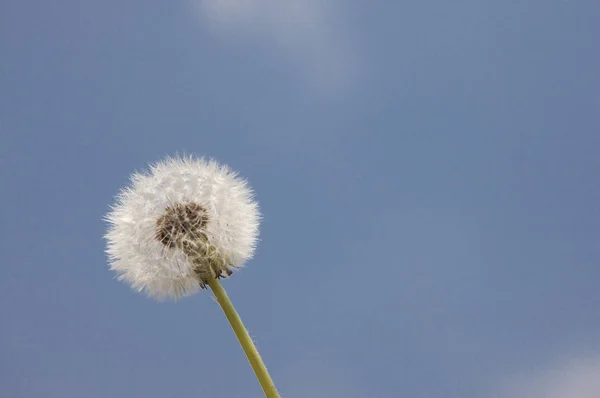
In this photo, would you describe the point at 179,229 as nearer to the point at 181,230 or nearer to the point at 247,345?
the point at 181,230

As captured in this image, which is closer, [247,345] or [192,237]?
[247,345]

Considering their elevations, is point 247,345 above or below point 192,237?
below

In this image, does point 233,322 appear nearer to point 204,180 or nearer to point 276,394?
point 276,394

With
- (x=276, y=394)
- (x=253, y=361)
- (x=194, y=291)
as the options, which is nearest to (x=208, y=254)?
(x=194, y=291)

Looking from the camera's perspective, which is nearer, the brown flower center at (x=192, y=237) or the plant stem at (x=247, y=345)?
the plant stem at (x=247, y=345)

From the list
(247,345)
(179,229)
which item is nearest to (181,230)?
(179,229)

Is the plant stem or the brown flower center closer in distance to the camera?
the plant stem
